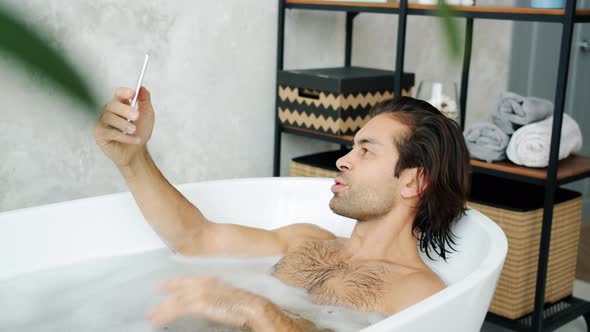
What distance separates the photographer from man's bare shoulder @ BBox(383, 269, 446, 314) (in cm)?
139

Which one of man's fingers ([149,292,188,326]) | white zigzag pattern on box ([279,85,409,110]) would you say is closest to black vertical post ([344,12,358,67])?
white zigzag pattern on box ([279,85,409,110])

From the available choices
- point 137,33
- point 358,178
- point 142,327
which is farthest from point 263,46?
point 142,327

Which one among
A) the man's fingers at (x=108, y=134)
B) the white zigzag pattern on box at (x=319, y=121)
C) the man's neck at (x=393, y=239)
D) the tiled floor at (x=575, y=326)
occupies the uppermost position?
the man's fingers at (x=108, y=134)

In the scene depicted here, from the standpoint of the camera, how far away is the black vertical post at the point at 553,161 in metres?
1.88

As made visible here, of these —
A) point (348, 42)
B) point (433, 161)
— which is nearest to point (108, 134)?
point (433, 161)

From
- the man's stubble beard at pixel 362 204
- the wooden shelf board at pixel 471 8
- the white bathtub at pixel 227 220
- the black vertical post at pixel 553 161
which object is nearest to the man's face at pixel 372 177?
the man's stubble beard at pixel 362 204

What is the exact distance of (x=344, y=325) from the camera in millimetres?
1431

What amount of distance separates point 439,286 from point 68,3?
1339 millimetres

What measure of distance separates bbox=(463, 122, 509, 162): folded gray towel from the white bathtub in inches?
20.8

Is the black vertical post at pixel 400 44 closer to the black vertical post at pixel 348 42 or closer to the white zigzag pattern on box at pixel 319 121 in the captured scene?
the white zigzag pattern on box at pixel 319 121

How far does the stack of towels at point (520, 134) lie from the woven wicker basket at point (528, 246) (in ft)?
0.49

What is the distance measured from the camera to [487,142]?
2193 millimetres

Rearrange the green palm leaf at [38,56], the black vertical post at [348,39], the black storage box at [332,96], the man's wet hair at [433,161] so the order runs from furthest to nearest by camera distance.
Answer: the black vertical post at [348,39] < the black storage box at [332,96] < the man's wet hair at [433,161] < the green palm leaf at [38,56]

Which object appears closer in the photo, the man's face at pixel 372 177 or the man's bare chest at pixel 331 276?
the man's bare chest at pixel 331 276
